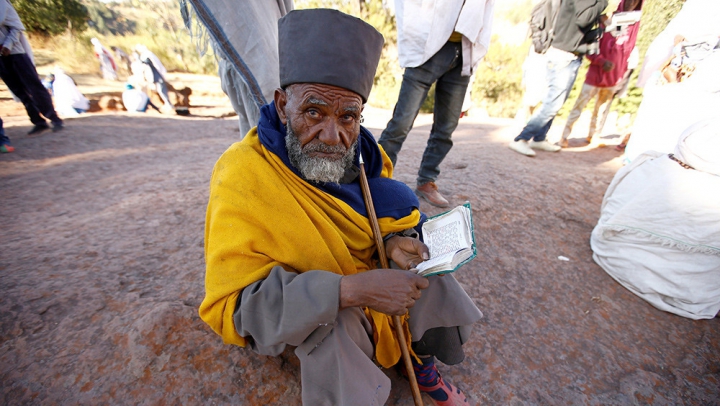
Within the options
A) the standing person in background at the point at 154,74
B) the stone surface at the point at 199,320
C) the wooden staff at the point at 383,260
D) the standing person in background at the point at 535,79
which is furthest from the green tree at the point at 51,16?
the wooden staff at the point at 383,260

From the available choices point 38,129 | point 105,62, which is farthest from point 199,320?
point 105,62

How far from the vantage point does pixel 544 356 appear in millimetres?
1751

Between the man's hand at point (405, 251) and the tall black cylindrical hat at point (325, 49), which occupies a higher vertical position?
the tall black cylindrical hat at point (325, 49)

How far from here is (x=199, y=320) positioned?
1520mm

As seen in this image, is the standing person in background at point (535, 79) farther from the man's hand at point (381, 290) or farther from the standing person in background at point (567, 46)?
the man's hand at point (381, 290)

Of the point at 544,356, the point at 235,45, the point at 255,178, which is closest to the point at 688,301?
the point at 544,356

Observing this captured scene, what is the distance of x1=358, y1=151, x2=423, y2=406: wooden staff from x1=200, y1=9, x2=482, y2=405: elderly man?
39 millimetres

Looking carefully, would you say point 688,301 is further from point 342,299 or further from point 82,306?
point 82,306

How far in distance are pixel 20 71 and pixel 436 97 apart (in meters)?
6.69

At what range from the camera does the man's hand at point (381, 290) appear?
1.05m

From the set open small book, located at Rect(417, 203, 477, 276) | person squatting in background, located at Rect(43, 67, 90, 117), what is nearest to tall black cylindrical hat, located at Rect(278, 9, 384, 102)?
open small book, located at Rect(417, 203, 477, 276)

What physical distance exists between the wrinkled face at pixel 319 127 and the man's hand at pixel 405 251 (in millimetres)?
433

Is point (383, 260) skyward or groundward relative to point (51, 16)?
groundward

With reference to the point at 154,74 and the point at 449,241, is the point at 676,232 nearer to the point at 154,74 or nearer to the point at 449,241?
the point at 449,241
